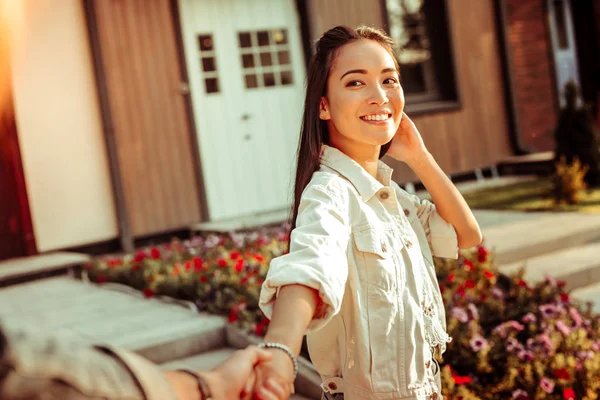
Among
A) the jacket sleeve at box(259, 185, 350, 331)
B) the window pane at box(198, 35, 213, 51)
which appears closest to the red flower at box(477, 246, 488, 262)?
the jacket sleeve at box(259, 185, 350, 331)

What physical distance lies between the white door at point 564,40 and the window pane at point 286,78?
18.4ft

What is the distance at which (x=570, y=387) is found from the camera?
3420mm

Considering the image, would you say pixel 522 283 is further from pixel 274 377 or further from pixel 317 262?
pixel 274 377

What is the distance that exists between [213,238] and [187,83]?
2163mm

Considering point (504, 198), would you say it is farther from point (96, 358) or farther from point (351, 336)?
point (96, 358)

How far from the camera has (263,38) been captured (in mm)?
8906

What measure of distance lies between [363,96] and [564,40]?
1191 centimetres

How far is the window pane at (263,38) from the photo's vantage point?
8875 millimetres

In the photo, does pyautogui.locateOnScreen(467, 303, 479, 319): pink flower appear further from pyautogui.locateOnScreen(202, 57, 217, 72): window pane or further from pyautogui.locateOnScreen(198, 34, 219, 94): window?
pyautogui.locateOnScreen(202, 57, 217, 72): window pane

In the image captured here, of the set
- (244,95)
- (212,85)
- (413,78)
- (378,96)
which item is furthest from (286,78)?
(378,96)

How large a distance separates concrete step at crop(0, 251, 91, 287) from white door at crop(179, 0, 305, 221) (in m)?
1.93

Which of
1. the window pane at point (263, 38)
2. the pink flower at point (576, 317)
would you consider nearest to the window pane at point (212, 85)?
the window pane at point (263, 38)

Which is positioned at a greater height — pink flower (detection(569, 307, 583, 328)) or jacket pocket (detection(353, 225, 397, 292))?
jacket pocket (detection(353, 225, 397, 292))

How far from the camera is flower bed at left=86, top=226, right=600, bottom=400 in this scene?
3.48 meters
